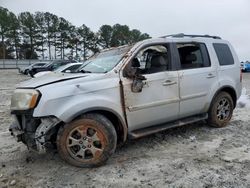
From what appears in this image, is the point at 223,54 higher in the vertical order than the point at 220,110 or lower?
higher

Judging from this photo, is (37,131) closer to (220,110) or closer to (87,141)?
(87,141)

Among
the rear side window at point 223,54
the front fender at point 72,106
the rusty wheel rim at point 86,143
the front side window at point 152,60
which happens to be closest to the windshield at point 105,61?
the front side window at point 152,60

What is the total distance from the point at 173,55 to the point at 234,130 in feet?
6.92

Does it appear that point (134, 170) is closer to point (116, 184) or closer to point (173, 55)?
point (116, 184)

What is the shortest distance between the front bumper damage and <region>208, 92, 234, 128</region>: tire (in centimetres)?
335

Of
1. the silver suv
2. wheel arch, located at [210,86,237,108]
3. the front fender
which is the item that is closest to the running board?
the silver suv

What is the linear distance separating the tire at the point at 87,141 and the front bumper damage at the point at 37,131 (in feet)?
0.48

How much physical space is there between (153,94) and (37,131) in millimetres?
1895

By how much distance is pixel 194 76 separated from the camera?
18.6 feet

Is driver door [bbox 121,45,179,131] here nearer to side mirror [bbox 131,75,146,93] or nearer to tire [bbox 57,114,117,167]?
side mirror [bbox 131,75,146,93]

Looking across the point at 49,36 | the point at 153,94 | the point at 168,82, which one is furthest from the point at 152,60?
the point at 49,36

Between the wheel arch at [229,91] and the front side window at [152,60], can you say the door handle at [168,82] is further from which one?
the wheel arch at [229,91]

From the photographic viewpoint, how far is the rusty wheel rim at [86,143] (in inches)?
172

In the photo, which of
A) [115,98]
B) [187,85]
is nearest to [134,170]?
[115,98]
